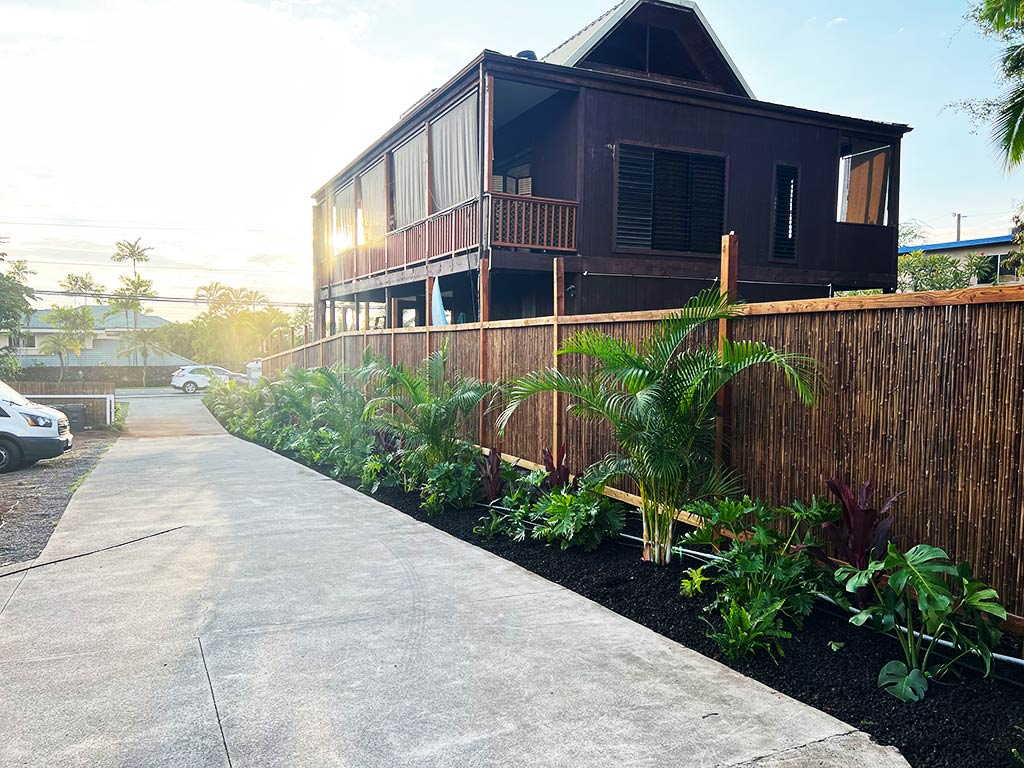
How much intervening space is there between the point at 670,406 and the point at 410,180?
11.8 metres

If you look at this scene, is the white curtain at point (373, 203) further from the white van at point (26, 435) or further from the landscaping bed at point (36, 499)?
the white van at point (26, 435)

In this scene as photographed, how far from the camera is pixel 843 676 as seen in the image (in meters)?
3.58

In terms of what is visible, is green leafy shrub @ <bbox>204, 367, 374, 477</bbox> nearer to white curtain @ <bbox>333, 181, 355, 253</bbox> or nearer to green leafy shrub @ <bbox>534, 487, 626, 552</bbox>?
white curtain @ <bbox>333, 181, 355, 253</bbox>

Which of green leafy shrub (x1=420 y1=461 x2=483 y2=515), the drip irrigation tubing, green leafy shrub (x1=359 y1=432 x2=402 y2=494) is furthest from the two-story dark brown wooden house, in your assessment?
the drip irrigation tubing

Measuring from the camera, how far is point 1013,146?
34.1 feet

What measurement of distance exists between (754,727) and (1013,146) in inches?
411

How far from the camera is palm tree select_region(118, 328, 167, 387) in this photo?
5472 cm

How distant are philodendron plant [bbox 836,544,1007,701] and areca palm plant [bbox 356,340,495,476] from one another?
494 cm

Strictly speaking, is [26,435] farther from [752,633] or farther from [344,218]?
[752,633]

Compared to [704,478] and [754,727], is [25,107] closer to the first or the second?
[704,478]

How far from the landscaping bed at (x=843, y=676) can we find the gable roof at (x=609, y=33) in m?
10.8

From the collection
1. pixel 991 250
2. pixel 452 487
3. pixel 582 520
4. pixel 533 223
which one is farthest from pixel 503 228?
pixel 991 250

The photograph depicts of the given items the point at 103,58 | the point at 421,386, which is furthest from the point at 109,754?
the point at 103,58

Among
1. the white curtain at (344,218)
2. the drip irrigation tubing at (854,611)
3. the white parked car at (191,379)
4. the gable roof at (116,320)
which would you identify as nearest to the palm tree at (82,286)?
the gable roof at (116,320)
